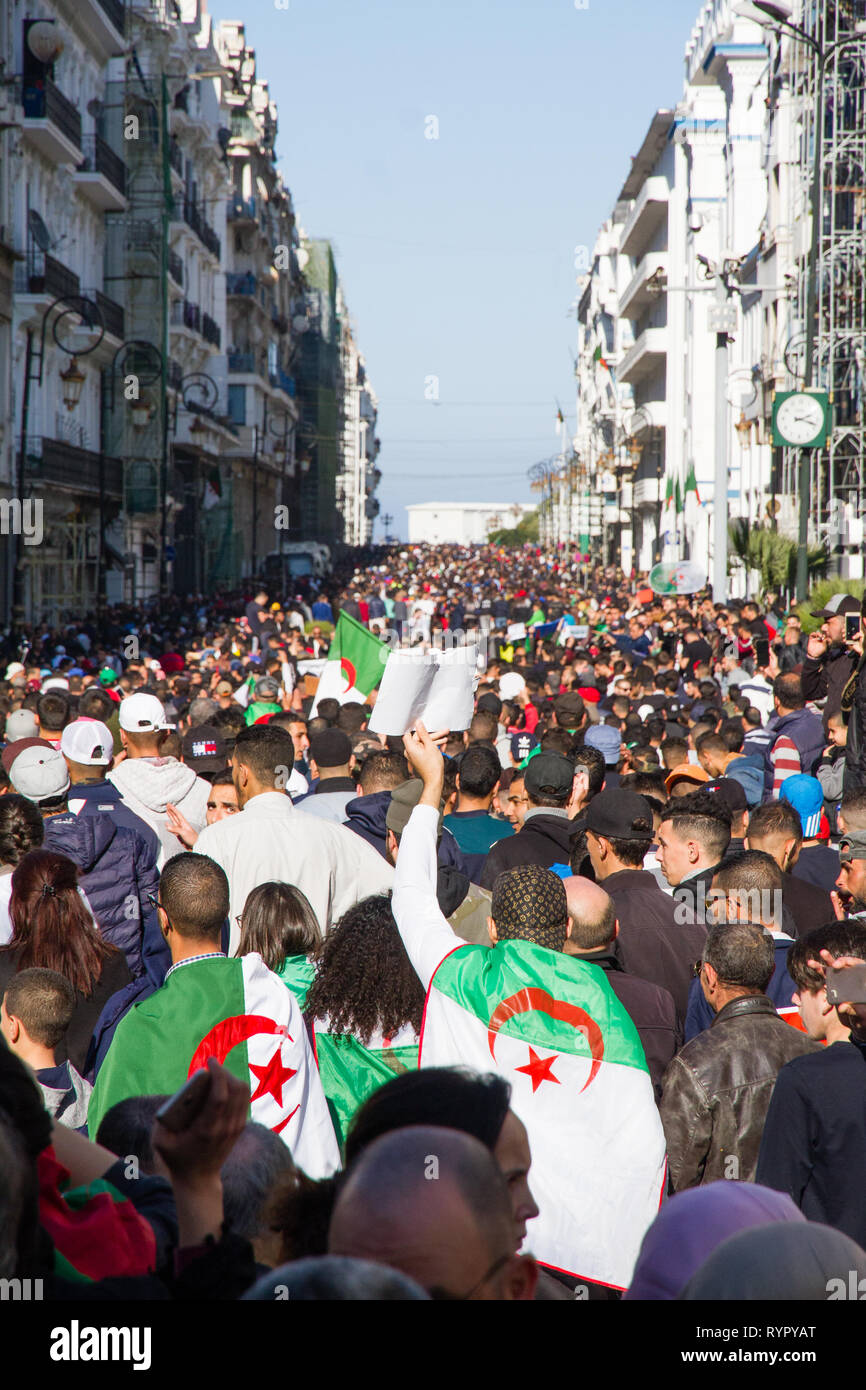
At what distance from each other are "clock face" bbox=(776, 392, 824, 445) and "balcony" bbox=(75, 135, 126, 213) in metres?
20.3

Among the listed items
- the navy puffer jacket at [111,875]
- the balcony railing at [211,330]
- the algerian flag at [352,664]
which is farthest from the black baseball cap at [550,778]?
the balcony railing at [211,330]

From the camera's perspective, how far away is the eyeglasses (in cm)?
221

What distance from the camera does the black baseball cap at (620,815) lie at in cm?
634

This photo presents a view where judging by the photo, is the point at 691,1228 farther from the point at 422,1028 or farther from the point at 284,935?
the point at 284,935

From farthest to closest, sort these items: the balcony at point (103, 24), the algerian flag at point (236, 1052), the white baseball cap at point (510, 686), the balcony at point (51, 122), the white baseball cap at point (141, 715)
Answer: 1. the balcony at point (103, 24)
2. the balcony at point (51, 122)
3. the white baseball cap at point (510, 686)
4. the white baseball cap at point (141, 715)
5. the algerian flag at point (236, 1052)

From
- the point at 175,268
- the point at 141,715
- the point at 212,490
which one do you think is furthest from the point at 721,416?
the point at 212,490

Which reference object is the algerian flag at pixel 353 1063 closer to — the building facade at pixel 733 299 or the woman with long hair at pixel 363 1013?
the woman with long hair at pixel 363 1013

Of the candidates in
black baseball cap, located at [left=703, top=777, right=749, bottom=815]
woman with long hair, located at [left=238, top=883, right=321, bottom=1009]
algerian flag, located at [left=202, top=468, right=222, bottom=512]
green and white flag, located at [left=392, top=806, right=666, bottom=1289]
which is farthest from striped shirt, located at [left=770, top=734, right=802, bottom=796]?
algerian flag, located at [left=202, top=468, right=222, bottom=512]

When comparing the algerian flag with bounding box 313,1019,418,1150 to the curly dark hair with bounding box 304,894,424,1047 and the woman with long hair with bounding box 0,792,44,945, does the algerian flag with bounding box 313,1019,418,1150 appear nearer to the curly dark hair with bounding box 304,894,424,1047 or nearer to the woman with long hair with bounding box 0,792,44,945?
the curly dark hair with bounding box 304,894,424,1047

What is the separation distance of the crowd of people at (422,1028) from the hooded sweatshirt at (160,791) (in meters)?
0.02

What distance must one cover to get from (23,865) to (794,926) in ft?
8.87

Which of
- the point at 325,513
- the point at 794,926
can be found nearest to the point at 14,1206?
the point at 794,926
